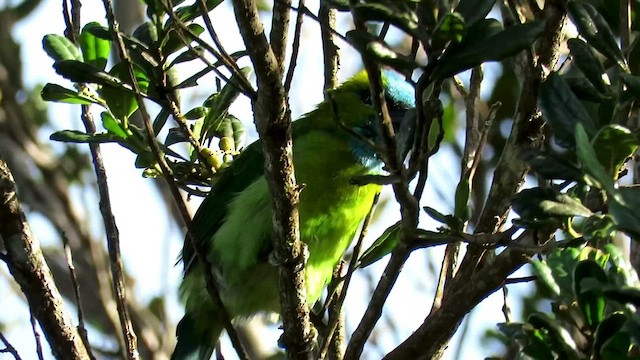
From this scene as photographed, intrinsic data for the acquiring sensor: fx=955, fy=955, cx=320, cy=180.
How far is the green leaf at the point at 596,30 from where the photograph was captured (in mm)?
1359

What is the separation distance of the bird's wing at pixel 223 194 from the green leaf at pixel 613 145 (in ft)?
5.96

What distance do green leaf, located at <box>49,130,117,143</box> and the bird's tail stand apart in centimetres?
107

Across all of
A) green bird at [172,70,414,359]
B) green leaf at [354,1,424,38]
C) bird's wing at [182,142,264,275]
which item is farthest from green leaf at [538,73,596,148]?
bird's wing at [182,142,264,275]

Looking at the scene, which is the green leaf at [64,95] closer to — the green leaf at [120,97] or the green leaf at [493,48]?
the green leaf at [120,97]

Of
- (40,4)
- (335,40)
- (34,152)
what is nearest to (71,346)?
(335,40)

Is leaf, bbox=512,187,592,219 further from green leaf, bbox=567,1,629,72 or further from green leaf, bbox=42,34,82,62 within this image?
green leaf, bbox=42,34,82,62

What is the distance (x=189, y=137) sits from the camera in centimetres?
251

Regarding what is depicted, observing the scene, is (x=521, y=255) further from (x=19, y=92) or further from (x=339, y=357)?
(x=19, y=92)

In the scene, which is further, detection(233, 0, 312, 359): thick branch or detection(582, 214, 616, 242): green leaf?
detection(233, 0, 312, 359): thick branch

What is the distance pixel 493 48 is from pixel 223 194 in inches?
77.4

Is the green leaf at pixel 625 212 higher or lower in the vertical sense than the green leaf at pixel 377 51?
lower

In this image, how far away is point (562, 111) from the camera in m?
1.33

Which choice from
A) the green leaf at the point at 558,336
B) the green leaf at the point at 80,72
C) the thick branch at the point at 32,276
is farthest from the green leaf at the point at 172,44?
the green leaf at the point at 558,336

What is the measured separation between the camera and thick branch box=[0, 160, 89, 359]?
216 centimetres
